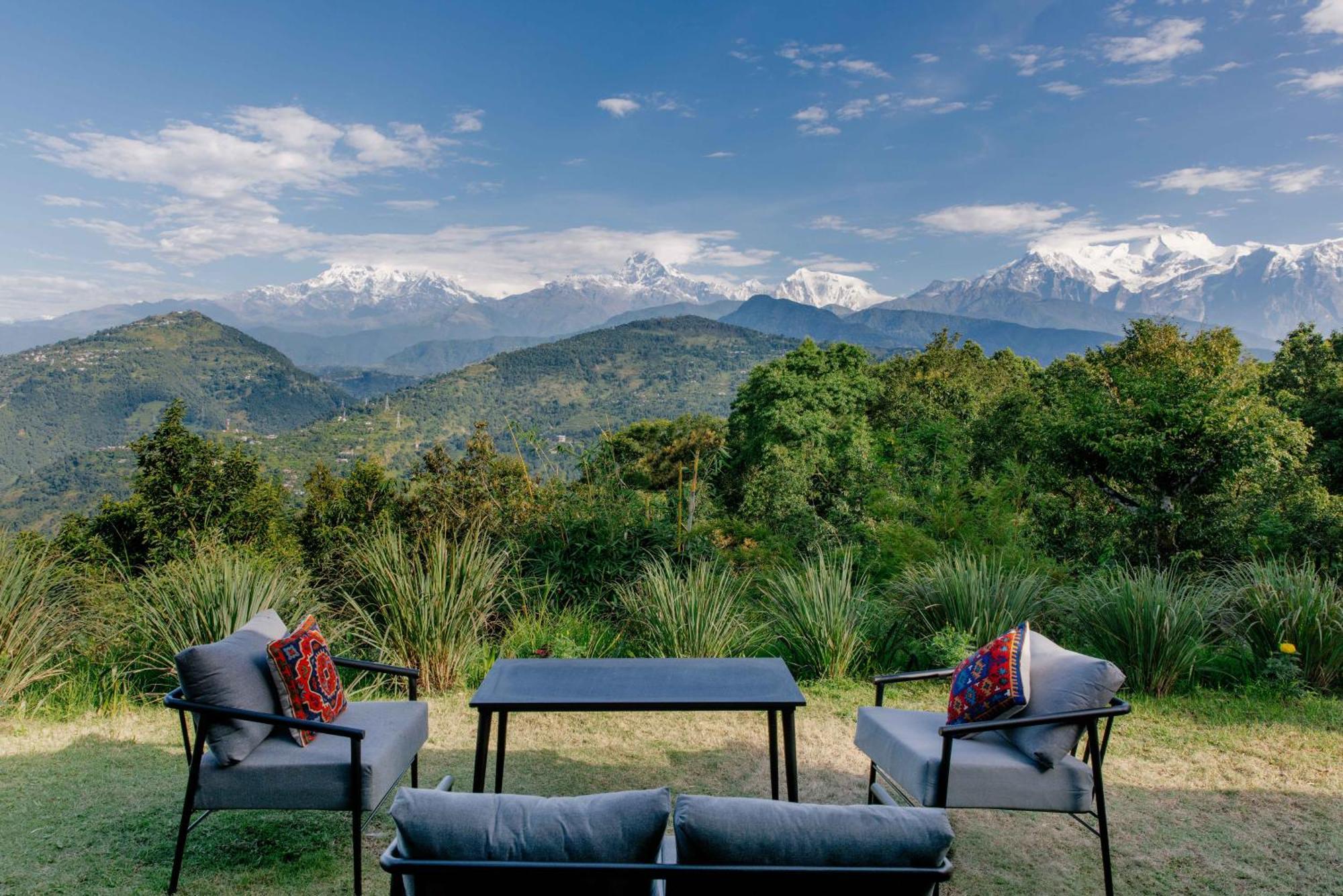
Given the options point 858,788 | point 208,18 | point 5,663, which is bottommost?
point 858,788

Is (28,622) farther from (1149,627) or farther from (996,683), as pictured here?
(1149,627)

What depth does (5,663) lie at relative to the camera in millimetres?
4121

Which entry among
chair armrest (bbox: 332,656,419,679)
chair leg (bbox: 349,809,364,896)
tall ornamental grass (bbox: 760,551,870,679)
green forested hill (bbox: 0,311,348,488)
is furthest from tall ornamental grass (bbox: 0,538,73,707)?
green forested hill (bbox: 0,311,348,488)

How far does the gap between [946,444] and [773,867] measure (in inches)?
464

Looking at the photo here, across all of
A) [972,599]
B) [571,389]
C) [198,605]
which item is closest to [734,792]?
[972,599]

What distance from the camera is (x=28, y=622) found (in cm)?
426

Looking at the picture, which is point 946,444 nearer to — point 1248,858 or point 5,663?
point 1248,858

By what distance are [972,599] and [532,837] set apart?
4098 millimetres

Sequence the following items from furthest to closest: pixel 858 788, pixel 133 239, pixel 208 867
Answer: pixel 133 239, pixel 858 788, pixel 208 867

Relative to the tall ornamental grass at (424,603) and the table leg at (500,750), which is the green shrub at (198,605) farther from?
the table leg at (500,750)

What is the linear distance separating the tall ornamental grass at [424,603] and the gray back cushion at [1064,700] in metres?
3.20

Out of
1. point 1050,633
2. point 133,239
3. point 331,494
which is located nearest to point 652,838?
point 1050,633

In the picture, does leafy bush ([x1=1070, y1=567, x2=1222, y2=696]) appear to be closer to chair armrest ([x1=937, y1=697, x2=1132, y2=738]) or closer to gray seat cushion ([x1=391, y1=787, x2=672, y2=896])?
chair armrest ([x1=937, y1=697, x2=1132, y2=738])

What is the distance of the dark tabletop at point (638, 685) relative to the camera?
8.95ft
